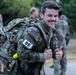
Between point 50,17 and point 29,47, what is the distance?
464 millimetres

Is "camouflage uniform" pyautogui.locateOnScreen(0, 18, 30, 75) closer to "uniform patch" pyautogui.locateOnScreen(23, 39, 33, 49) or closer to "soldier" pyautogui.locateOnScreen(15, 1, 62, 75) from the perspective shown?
"soldier" pyautogui.locateOnScreen(15, 1, 62, 75)

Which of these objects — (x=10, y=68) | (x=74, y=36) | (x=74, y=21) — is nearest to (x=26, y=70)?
(x=10, y=68)

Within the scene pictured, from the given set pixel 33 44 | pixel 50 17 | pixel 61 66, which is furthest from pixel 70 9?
pixel 33 44

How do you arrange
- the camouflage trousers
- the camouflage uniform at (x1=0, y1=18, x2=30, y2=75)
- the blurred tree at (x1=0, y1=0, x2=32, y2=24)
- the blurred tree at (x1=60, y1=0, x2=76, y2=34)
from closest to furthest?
the camouflage uniform at (x1=0, y1=18, x2=30, y2=75) < the camouflage trousers < the blurred tree at (x1=0, y1=0, x2=32, y2=24) < the blurred tree at (x1=60, y1=0, x2=76, y2=34)

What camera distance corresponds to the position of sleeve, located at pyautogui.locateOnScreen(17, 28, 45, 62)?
4703 mm

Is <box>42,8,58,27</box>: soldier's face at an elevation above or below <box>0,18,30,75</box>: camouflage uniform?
above

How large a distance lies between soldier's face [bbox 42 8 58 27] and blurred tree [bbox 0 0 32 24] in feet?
42.3

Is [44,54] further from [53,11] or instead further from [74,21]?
[74,21]

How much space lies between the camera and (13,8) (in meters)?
19.0

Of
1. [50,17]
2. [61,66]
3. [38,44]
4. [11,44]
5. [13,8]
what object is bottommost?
[13,8]

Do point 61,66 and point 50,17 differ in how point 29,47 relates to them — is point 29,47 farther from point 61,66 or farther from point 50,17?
point 61,66

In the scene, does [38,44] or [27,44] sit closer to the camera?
[27,44]

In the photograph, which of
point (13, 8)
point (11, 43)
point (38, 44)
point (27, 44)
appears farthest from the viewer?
point (13, 8)

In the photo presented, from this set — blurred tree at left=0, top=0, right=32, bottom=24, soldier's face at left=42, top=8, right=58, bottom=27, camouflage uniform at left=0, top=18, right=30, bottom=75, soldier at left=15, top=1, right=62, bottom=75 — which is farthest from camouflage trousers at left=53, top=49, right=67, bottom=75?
blurred tree at left=0, top=0, right=32, bottom=24
